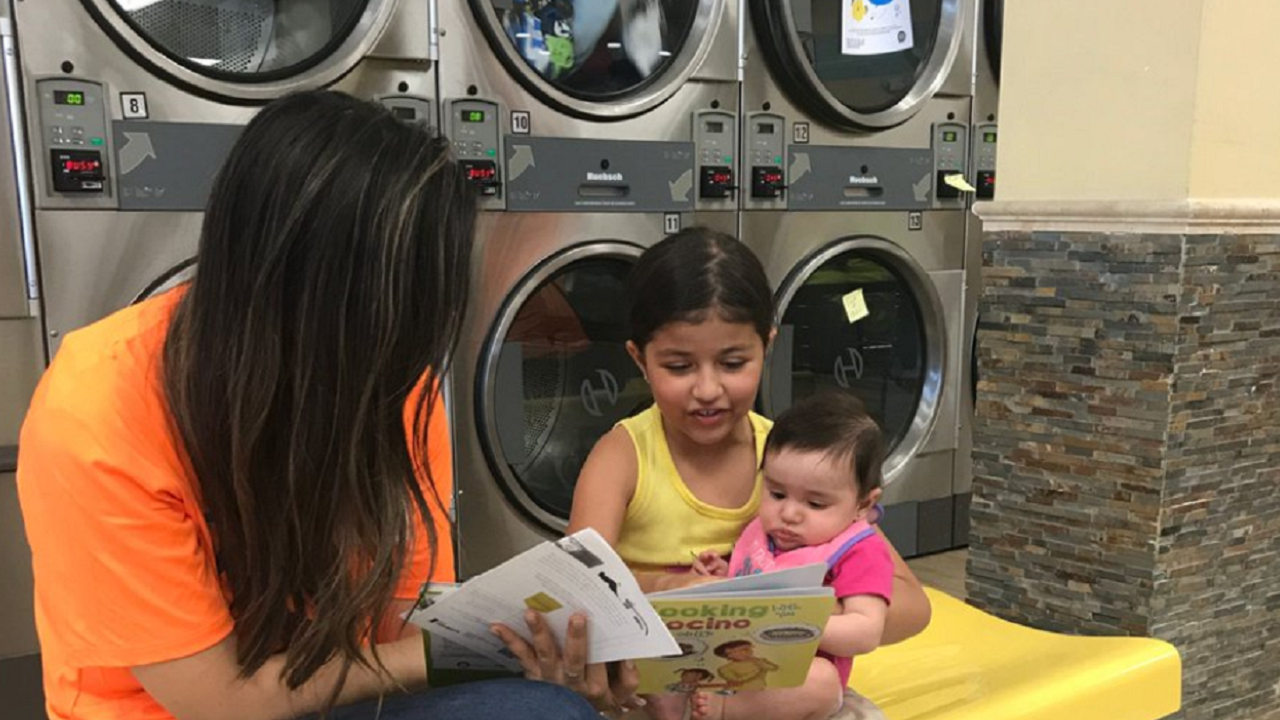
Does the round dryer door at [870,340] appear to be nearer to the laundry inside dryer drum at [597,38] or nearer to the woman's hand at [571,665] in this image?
the laundry inside dryer drum at [597,38]

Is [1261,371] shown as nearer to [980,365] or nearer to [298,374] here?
[980,365]

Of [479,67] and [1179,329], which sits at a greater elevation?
[479,67]

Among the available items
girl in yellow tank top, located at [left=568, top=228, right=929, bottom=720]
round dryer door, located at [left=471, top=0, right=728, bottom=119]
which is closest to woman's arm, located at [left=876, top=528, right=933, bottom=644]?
girl in yellow tank top, located at [left=568, top=228, right=929, bottom=720]

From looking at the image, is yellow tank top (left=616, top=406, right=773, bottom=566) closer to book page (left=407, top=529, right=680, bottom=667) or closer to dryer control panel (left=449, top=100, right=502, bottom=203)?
book page (left=407, top=529, right=680, bottom=667)

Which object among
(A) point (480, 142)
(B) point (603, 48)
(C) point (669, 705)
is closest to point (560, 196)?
(A) point (480, 142)

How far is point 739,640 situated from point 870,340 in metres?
2.00

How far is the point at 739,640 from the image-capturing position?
1.00 metres

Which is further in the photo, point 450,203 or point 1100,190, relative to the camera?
point 1100,190

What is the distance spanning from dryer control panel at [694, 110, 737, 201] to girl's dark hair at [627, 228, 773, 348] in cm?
102

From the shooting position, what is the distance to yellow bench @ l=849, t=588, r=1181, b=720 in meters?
1.39

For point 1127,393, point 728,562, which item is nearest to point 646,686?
point 728,562

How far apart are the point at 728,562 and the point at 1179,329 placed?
773 mm

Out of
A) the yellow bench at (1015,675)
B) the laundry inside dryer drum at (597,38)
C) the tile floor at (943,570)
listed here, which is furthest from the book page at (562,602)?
the tile floor at (943,570)

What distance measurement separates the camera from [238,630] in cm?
91
